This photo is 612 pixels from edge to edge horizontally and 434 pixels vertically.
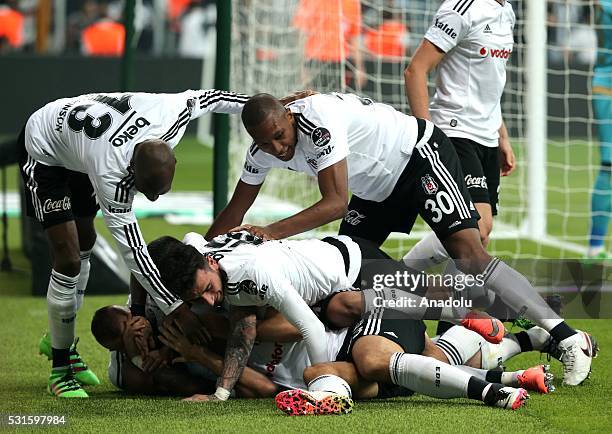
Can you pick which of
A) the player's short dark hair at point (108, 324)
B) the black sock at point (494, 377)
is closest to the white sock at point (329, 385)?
the black sock at point (494, 377)

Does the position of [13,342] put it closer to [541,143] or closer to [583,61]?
[541,143]

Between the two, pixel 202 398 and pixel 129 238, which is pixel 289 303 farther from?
pixel 129 238

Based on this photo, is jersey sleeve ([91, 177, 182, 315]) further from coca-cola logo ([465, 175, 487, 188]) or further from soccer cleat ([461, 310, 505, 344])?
coca-cola logo ([465, 175, 487, 188])

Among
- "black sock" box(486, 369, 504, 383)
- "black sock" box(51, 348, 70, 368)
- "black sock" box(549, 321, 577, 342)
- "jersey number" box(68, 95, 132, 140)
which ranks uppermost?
"jersey number" box(68, 95, 132, 140)

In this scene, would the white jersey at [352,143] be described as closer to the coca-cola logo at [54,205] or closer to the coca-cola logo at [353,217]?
the coca-cola logo at [353,217]

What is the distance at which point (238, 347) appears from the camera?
532 centimetres

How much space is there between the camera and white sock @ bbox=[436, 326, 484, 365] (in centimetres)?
572

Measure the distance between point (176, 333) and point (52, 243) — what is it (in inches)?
34.3

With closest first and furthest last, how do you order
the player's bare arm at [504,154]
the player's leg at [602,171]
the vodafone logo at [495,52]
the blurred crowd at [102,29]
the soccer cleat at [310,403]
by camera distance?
the soccer cleat at [310,403] < the vodafone logo at [495,52] < the player's bare arm at [504,154] < the player's leg at [602,171] < the blurred crowd at [102,29]

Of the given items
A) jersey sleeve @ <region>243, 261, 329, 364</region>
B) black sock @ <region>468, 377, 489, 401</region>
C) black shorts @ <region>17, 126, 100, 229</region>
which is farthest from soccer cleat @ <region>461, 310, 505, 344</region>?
black shorts @ <region>17, 126, 100, 229</region>

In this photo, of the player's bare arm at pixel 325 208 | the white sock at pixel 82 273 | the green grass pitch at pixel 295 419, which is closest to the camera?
the green grass pitch at pixel 295 419

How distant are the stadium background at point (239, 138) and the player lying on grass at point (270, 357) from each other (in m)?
0.15

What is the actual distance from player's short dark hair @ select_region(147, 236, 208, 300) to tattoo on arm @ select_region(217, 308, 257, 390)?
290 mm

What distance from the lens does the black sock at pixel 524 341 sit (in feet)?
19.7
